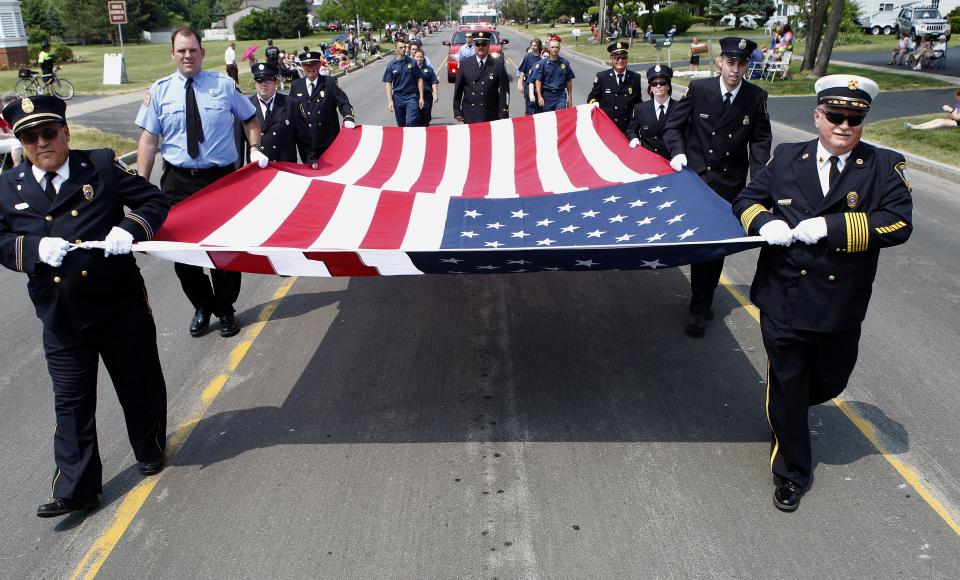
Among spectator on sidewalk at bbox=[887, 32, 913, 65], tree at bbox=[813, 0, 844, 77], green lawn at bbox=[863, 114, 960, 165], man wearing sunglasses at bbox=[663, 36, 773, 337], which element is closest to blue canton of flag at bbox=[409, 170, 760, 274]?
man wearing sunglasses at bbox=[663, 36, 773, 337]

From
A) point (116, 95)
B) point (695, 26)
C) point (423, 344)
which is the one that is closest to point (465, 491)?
point (423, 344)

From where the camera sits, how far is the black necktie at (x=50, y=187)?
3.63 m

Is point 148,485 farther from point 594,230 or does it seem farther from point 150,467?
point 594,230

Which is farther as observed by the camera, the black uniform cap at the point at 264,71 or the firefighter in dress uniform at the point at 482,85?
the firefighter in dress uniform at the point at 482,85

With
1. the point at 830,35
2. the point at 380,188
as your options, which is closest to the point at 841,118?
the point at 380,188

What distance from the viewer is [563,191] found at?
224 inches

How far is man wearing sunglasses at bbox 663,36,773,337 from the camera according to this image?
562cm

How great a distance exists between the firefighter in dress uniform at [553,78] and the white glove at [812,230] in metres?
8.25

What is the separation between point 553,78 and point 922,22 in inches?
1227

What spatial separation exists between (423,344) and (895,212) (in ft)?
10.9

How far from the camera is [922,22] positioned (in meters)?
34.9

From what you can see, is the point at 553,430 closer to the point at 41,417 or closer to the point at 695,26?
the point at 41,417

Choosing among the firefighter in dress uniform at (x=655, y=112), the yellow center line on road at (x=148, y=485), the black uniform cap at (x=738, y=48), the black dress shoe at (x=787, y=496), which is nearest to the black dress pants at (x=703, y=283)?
the black uniform cap at (x=738, y=48)

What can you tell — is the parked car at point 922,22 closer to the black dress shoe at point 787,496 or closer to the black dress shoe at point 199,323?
the black dress shoe at point 199,323
